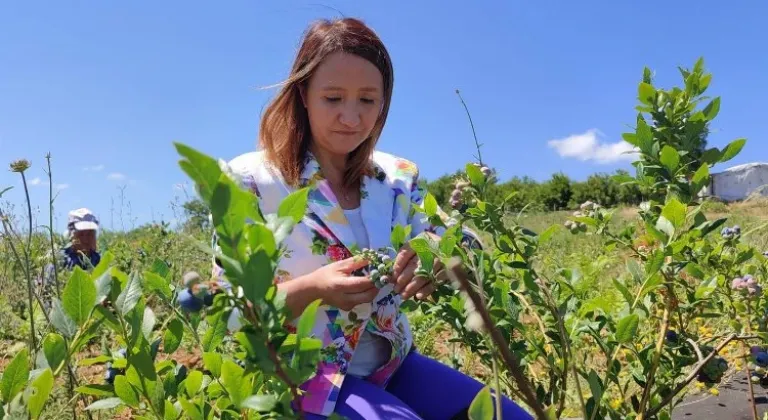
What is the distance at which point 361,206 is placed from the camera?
1.62 metres

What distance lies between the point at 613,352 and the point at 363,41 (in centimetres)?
96

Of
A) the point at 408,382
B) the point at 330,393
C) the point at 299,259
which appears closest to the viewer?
the point at 330,393

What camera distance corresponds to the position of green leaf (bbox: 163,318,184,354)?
0.80 m

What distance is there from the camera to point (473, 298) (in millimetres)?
423

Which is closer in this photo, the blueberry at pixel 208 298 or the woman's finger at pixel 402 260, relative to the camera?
the blueberry at pixel 208 298

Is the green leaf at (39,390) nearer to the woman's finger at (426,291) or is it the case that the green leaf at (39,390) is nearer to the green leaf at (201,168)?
the green leaf at (201,168)

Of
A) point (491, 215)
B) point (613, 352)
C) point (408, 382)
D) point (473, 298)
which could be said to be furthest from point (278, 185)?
point (473, 298)

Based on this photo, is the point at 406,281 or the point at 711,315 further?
the point at 711,315

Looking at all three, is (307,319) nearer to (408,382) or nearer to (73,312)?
(73,312)

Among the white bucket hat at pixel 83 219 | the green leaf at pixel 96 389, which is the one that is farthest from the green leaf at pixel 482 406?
the white bucket hat at pixel 83 219

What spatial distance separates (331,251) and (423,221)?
1.73ft

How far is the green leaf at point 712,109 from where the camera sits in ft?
3.39

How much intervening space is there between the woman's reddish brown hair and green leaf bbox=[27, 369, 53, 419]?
0.88 metres

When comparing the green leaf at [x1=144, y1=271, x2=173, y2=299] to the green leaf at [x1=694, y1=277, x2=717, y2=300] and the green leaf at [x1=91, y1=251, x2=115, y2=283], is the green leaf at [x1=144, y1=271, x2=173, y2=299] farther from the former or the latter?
the green leaf at [x1=694, y1=277, x2=717, y2=300]
